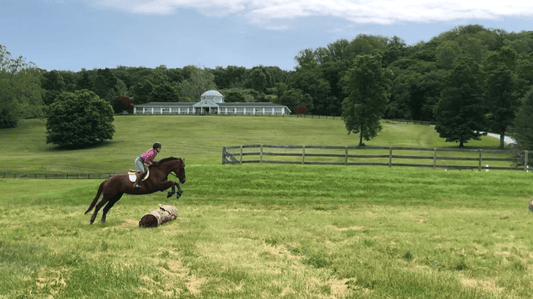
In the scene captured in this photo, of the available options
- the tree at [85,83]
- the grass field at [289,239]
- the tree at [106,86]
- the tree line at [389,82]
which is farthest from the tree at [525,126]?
the tree at [85,83]

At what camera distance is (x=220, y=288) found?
7.21 metres

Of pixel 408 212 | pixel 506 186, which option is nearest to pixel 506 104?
pixel 506 186

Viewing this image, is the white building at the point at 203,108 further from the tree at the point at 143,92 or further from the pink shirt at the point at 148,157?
the pink shirt at the point at 148,157

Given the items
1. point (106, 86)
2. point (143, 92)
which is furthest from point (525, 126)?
point (143, 92)

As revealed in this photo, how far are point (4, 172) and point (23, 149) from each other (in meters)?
25.3

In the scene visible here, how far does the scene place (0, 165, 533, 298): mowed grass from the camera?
7.26 metres

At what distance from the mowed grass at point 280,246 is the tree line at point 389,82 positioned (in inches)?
1314

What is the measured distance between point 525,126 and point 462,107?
1736 centimetres

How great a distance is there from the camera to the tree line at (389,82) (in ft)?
190

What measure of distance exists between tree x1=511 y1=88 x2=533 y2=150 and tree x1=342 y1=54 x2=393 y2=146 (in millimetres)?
15512

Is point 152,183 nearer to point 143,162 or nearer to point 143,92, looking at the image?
point 143,162

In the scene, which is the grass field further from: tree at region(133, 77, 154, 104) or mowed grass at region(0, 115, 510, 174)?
tree at region(133, 77, 154, 104)

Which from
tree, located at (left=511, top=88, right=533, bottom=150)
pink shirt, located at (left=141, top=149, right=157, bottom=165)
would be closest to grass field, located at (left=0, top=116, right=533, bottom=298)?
pink shirt, located at (left=141, top=149, right=157, bottom=165)

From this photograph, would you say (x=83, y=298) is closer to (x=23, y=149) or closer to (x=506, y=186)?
(x=506, y=186)
